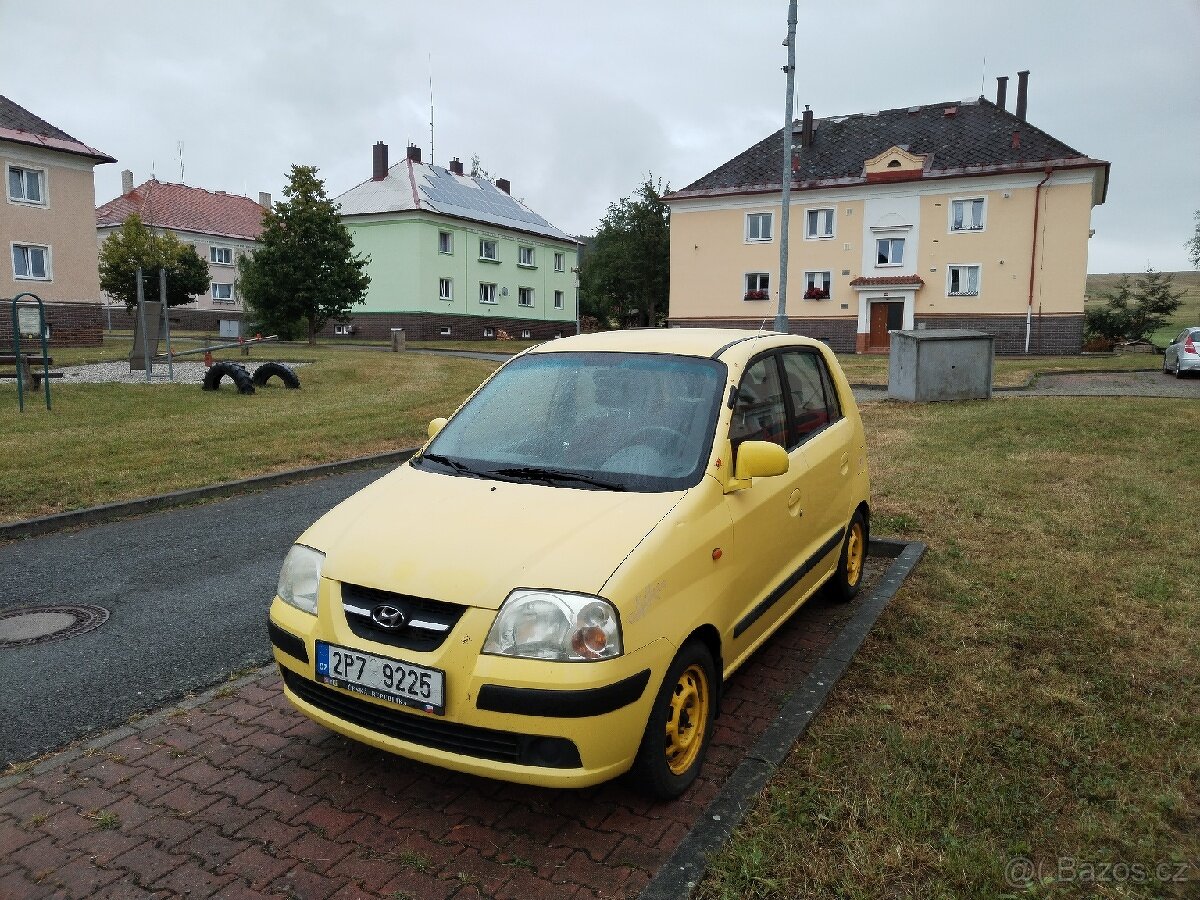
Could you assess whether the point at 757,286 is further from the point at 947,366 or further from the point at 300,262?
the point at 947,366

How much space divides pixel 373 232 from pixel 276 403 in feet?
117

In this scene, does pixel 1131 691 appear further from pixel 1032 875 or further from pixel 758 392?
pixel 758 392

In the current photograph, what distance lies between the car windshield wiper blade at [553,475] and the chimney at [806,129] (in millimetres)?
42820

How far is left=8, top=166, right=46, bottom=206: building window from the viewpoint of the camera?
103ft

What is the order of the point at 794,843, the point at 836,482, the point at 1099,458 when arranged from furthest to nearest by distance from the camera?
the point at 1099,458
the point at 836,482
the point at 794,843

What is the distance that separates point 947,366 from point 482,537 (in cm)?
1480

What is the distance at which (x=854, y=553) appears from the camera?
567 cm

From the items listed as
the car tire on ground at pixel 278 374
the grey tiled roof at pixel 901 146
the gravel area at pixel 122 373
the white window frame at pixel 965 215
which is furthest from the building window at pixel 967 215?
the car tire on ground at pixel 278 374

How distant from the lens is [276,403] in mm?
15398

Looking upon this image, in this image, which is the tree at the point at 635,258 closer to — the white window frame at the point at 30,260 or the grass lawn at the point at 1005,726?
the white window frame at the point at 30,260

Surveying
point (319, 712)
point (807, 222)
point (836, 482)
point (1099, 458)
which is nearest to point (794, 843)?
point (319, 712)

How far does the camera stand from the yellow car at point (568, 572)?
9.43 feet

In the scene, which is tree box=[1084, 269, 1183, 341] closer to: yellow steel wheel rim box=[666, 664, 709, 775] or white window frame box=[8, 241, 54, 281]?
yellow steel wheel rim box=[666, 664, 709, 775]

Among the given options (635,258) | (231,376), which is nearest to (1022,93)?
(635,258)
